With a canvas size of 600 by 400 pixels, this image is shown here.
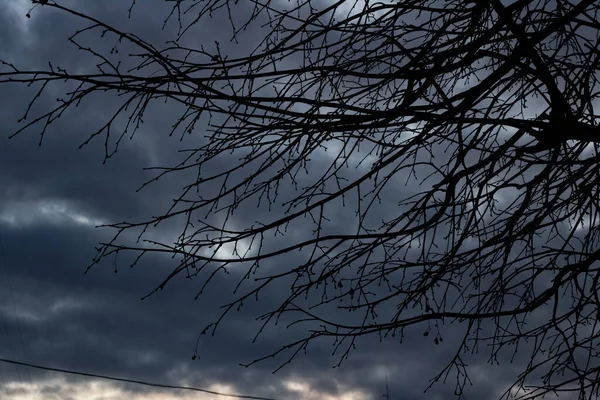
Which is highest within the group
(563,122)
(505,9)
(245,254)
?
(505,9)

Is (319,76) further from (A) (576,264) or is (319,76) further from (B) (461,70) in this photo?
(A) (576,264)

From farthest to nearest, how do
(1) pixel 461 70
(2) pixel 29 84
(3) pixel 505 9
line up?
(1) pixel 461 70 → (3) pixel 505 9 → (2) pixel 29 84

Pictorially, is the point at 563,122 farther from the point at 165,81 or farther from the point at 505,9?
the point at 165,81

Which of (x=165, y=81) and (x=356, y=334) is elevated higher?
(x=165, y=81)

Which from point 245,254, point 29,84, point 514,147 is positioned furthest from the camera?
point 514,147

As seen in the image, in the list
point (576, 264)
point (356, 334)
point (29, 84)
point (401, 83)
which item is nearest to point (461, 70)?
point (401, 83)

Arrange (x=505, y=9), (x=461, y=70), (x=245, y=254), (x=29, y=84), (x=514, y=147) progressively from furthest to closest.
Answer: (x=461, y=70), (x=514, y=147), (x=245, y=254), (x=505, y=9), (x=29, y=84)

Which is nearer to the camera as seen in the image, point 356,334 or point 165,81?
point 165,81

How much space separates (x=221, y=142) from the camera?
4082 mm

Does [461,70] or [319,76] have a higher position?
[461,70]

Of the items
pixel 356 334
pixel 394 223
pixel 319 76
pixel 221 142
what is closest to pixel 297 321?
pixel 356 334

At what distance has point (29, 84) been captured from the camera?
129 inches

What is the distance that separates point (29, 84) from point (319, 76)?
1729mm

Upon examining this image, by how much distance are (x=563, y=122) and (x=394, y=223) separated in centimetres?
111
